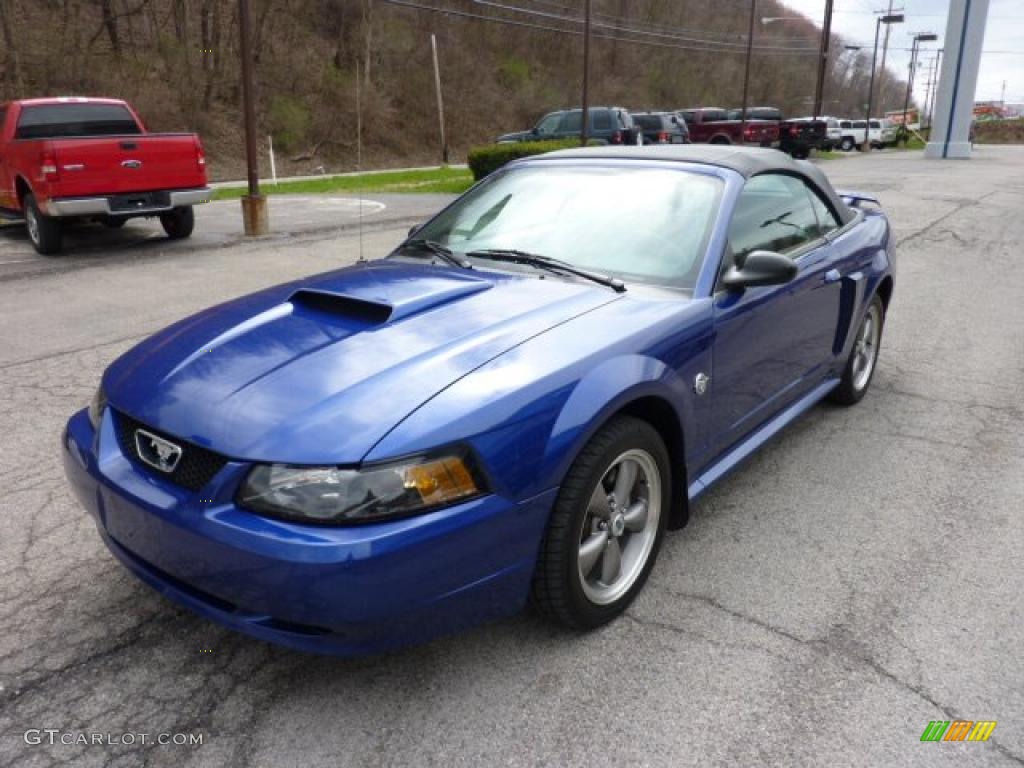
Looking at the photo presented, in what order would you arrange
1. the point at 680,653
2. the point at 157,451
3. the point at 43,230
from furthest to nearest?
the point at 43,230, the point at 680,653, the point at 157,451

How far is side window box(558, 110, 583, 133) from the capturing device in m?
24.0

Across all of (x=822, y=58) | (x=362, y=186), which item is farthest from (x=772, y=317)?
(x=822, y=58)

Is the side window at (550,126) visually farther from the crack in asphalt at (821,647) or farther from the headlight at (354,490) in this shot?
the headlight at (354,490)

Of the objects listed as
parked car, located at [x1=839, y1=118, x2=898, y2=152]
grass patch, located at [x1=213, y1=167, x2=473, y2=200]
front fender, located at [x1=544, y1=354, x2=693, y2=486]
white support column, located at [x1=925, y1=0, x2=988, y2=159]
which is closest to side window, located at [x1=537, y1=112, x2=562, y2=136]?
grass patch, located at [x1=213, y1=167, x2=473, y2=200]

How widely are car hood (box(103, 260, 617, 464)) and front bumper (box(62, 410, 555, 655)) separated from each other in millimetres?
173

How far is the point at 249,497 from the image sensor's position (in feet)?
7.18

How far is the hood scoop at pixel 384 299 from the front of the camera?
2895 mm

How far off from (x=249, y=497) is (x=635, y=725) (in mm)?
1228

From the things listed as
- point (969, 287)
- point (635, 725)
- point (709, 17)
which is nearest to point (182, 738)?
point (635, 725)

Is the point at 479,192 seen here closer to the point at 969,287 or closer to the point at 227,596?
the point at 227,596

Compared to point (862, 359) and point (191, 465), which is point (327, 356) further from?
point (862, 359)

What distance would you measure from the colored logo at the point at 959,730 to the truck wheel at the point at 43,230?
10550 mm

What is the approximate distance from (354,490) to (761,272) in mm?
1853

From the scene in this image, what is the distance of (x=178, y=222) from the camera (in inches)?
452
